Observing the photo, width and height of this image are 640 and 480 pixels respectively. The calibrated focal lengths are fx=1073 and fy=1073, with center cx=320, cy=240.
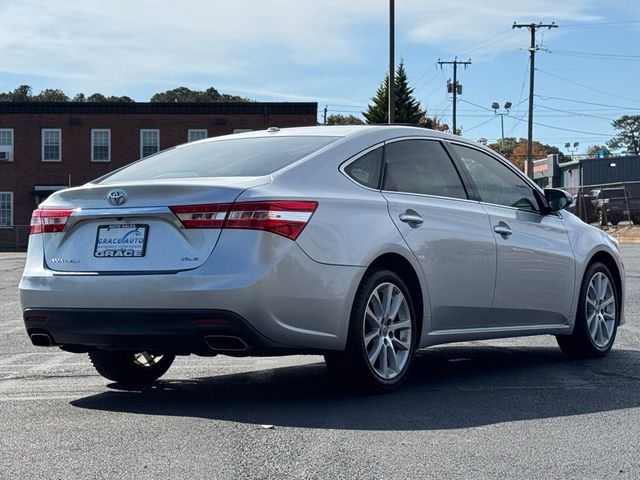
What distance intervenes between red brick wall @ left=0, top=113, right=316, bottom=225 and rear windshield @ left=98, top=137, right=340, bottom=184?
4684 cm

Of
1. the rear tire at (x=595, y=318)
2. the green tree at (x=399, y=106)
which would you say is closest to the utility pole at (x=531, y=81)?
the green tree at (x=399, y=106)

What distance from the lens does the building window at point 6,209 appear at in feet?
178

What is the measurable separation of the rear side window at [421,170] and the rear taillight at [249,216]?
3.39ft

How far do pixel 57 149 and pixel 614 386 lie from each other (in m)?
49.5

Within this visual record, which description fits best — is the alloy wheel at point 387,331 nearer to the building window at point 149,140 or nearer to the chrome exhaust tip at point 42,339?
the chrome exhaust tip at point 42,339

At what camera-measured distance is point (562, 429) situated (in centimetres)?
555

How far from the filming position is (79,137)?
177 feet

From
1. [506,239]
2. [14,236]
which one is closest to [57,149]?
[14,236]

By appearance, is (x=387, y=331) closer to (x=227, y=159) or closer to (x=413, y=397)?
(x=413, y=397)

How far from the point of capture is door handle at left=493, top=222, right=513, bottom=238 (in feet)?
24.8

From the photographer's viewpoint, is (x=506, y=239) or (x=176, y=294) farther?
(x=506, y=239)

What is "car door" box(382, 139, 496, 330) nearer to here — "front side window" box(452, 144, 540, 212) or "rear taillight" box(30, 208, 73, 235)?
"front side window" box(452, 144, 540, 212)

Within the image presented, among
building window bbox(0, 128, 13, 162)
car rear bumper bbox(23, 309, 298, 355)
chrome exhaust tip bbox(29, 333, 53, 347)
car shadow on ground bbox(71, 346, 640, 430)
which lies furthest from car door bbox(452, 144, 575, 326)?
building window bbox(0, 128, 13, 162)

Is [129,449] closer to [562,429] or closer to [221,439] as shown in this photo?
[221,439]
